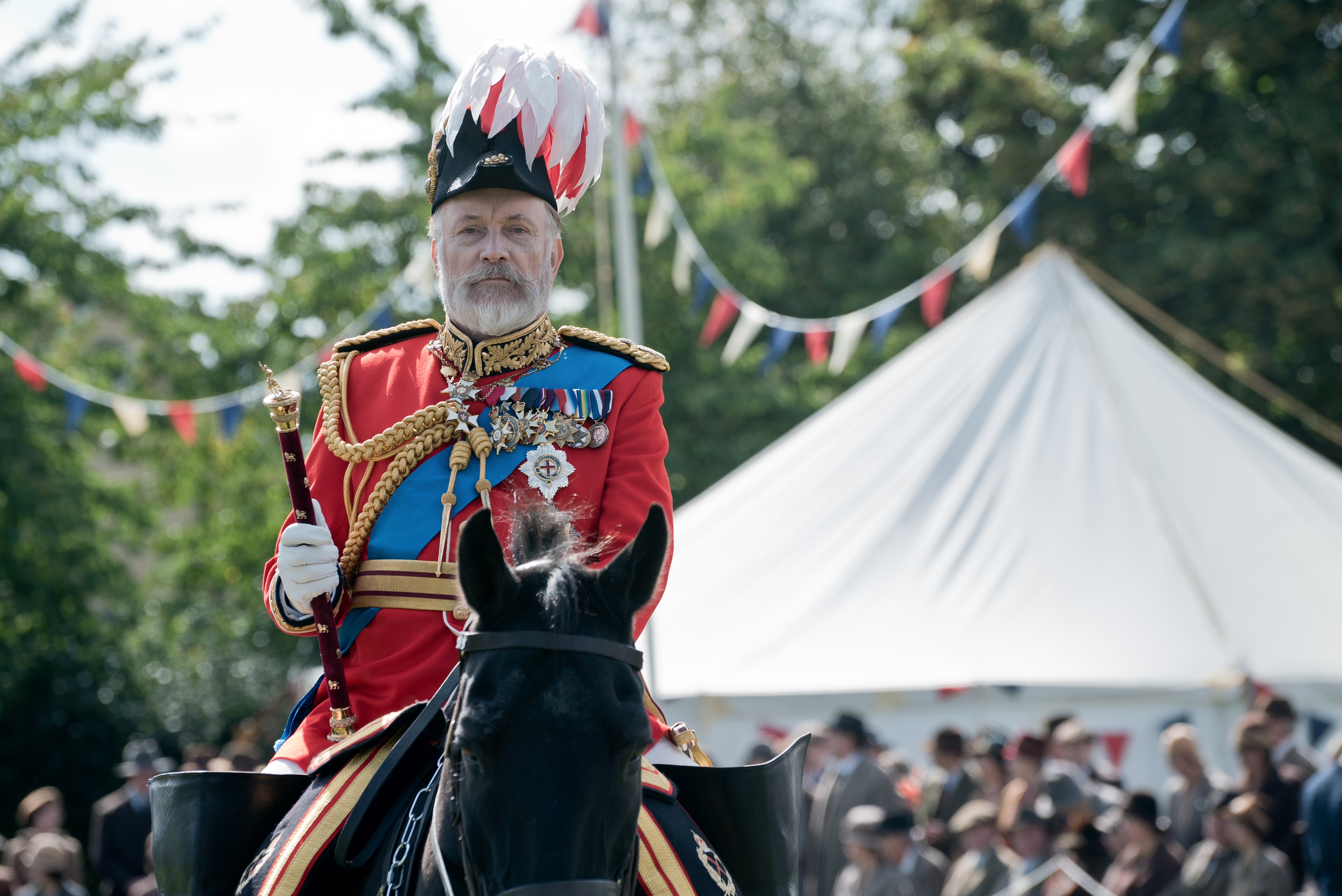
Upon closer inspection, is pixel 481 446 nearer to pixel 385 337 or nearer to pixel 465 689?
pixel 385 337

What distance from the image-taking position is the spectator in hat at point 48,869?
9117mm

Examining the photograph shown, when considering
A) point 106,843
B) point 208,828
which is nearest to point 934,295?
point 106,843

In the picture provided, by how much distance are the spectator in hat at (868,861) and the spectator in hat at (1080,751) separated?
4.89 ft

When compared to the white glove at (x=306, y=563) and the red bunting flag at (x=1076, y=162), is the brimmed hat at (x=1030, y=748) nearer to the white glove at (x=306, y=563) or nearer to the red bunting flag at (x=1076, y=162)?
the red bunting flag at (x=1076, y=162)

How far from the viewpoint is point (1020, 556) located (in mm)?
11211

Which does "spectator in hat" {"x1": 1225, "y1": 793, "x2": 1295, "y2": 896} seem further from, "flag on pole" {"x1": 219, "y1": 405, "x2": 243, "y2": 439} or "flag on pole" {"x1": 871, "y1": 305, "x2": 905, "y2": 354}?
"flag on pole" {"x1": 219, "y1": 405, "x2": 243, "y2": 439}

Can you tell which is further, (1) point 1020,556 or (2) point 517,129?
(1) point 1020,556

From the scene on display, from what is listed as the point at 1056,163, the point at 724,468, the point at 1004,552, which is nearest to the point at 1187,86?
the point at 724,468

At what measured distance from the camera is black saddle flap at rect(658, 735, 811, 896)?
3.13 meters

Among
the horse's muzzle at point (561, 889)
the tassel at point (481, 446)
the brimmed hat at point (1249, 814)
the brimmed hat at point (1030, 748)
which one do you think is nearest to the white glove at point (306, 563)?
the tassel at point (481, 446)

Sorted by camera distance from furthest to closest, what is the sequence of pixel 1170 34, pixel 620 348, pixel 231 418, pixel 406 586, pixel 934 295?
1. pixel 934 295
2. pixel 231 418
3. pixel 1170 34
4. pixel 620 348
5. pixel 406 586

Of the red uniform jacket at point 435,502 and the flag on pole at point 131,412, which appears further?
the flag on pole at point 131,412

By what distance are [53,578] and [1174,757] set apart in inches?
431

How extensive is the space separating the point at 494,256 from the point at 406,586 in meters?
0.74
